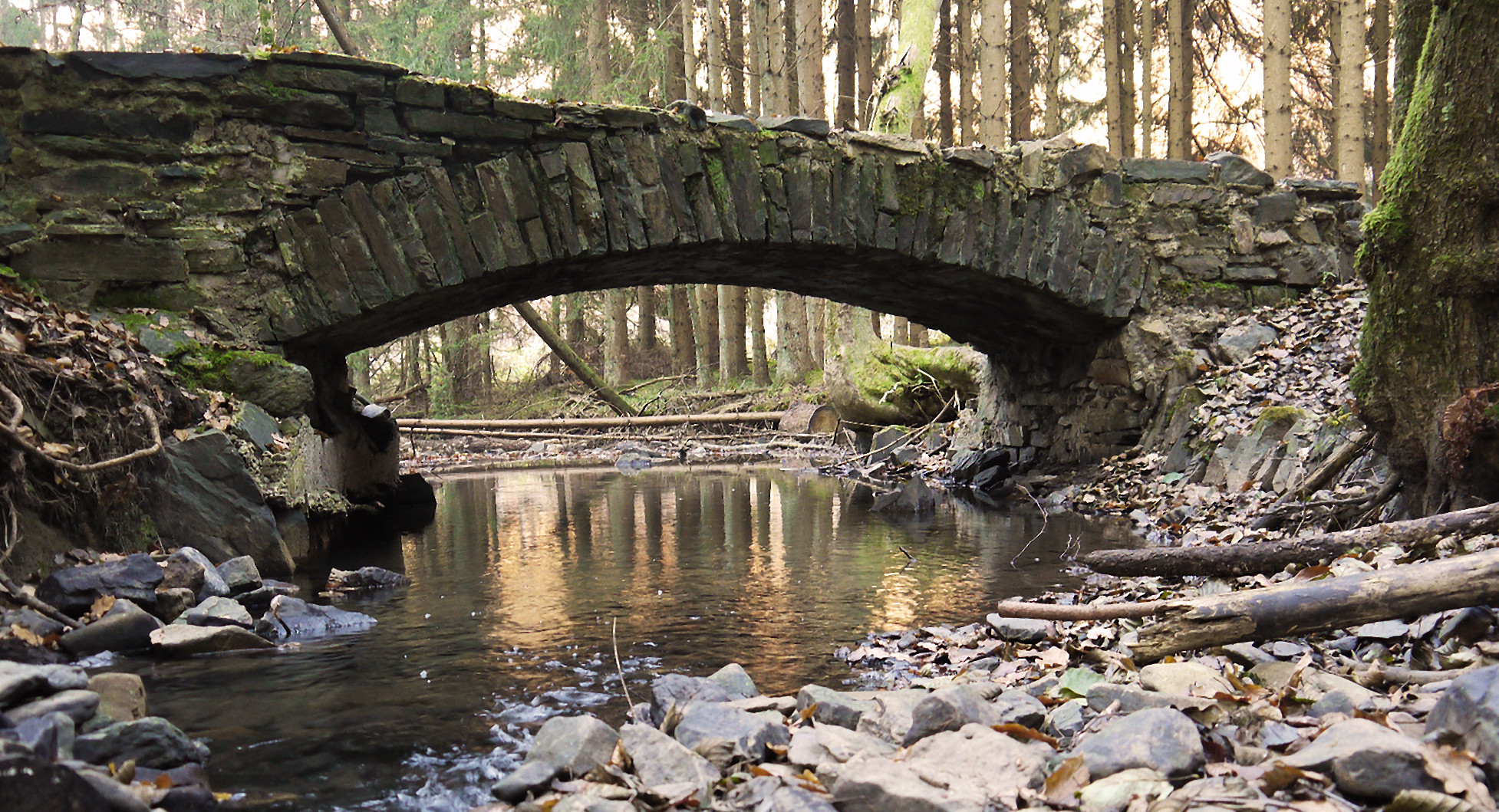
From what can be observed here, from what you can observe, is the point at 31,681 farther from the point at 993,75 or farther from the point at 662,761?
the point at 993,75

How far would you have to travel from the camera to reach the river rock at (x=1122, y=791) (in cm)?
168

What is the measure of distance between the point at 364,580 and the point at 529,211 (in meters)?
2.31

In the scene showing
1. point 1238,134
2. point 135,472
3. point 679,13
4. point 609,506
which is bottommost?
point 609,506

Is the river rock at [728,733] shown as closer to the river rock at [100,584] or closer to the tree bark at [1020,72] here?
the river rock at [100,584]

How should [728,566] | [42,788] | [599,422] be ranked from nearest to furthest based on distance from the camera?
[42,788], [728,566], [599,422]

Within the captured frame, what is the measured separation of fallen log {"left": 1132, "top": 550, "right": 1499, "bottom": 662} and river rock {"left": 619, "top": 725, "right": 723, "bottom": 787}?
122cm

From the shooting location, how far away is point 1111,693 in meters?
2.19

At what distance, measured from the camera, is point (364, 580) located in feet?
14.8

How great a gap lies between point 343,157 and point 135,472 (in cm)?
220

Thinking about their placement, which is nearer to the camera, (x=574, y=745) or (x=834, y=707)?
(x=574, y=745)

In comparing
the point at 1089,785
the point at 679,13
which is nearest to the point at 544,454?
the point at 679,13

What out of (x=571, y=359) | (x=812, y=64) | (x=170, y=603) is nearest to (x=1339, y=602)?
(x=170, y=603)

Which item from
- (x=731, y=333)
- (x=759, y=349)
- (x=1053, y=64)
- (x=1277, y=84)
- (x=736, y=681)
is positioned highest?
(x=1053, y=64)

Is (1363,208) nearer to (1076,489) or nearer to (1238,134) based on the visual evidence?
(1076,489)
